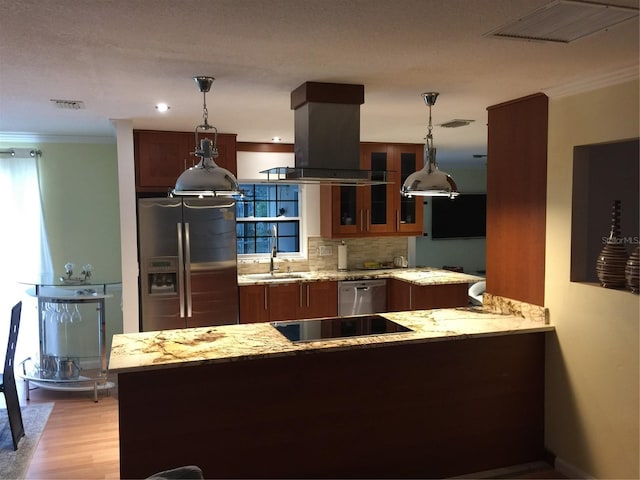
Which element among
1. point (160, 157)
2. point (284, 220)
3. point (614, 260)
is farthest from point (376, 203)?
point (614, 260)

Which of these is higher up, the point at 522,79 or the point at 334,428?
the point at 522,79

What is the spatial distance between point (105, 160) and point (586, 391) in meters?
4.75

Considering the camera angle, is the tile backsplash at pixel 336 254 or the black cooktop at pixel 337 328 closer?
the black cooktop at pixel 337 328

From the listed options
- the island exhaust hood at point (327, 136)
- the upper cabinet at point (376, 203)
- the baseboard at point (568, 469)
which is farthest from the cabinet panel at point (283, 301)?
the baseboard at point (568, 469)

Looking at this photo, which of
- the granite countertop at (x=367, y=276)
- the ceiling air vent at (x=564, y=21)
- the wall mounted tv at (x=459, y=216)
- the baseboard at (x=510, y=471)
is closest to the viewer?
the ceiling air vent at (x=564, y=21)

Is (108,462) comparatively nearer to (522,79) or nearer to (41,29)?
(41,29)

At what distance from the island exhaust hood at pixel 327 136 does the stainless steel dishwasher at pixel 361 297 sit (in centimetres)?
250

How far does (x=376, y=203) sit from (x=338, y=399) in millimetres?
3263

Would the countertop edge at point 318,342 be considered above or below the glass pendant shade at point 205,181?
below

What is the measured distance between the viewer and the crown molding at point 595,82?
8.64 feet

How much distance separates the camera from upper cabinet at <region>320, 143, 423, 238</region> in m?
5.69

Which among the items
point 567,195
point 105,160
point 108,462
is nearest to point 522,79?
point 567,195

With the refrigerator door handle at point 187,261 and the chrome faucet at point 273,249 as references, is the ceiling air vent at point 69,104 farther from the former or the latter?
the chrome faucet at point 273,249

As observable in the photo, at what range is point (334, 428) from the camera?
9.50 feet
